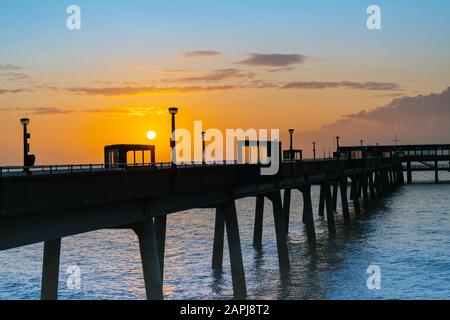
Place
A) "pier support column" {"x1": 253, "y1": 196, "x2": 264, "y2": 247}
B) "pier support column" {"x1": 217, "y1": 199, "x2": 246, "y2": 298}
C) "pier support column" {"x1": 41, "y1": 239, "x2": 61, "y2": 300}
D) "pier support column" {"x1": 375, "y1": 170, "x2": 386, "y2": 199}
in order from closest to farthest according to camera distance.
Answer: "pier support column" {"x1": 41, "y1": 239, "x2": 61, "y2": 300} < "pier support column" {"x1": 217, "y1": 199, "x2": 246, "y2": 298} < "pier support column" {"x1": 253, "y1": 196, "x2": 264, "y2": 247} < "pier support column" {"x1": 375, "y1": 170, "x2": 386, "y2": 199}

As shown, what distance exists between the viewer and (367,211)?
115m

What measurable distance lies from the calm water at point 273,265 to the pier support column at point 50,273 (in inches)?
439

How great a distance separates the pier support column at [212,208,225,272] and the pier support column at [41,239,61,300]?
19433 millimetres

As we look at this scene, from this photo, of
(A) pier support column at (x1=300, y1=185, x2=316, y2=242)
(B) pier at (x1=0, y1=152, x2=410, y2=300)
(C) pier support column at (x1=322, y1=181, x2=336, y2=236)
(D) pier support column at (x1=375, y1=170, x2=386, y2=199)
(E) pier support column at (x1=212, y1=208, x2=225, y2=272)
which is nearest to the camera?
(B) pier at (x1=0, y1=152, x2=410, y2=300)

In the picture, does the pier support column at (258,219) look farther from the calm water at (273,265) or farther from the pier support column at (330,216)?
the pier support column at (330,216)

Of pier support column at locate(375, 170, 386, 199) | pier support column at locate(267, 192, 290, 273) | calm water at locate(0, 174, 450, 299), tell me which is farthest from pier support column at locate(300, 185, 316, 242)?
pier support column at locate(375, 170, 386, 199)

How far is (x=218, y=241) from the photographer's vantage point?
5197 cm

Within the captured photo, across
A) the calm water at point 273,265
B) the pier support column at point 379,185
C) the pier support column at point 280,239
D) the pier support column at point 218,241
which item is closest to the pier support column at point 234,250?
the calm water at point 273,265

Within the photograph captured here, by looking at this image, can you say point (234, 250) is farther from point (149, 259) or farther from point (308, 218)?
point (308, 218)

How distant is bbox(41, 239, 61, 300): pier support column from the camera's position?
32531mm

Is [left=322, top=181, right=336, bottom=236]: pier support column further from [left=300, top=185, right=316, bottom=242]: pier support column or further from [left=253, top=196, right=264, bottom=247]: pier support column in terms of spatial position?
[left=253, top=196, right=264, bottom=247]: pier support column
